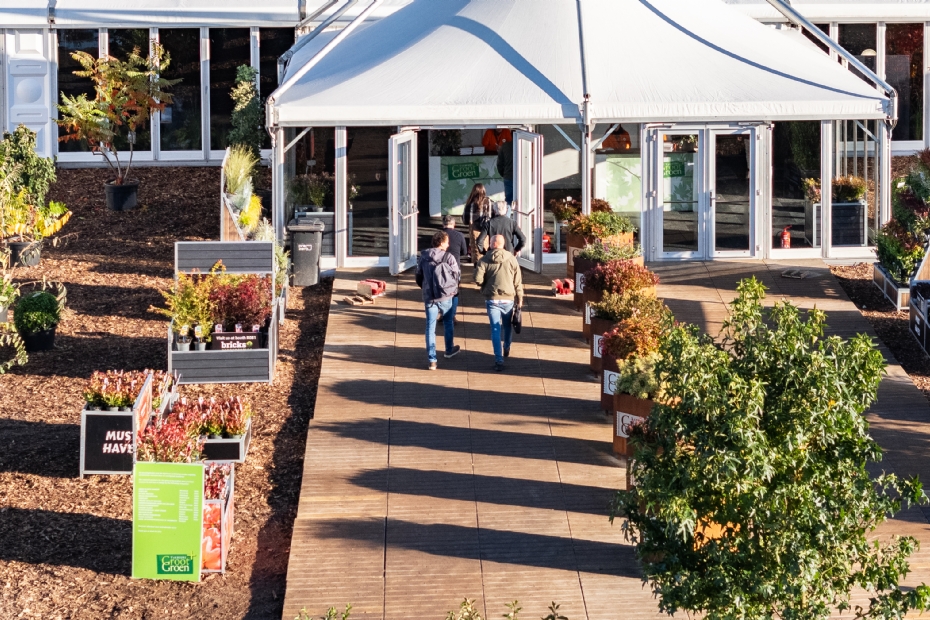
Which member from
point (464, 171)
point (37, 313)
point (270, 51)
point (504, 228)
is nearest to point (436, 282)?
point (504, 228)

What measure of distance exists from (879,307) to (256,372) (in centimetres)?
799

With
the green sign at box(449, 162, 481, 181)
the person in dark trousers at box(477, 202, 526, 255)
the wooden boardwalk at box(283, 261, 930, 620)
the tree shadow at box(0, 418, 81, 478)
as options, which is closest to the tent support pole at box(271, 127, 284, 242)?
the wooden boardwalk at box(283, 261, 930, 620)

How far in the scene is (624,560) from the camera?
1016cm

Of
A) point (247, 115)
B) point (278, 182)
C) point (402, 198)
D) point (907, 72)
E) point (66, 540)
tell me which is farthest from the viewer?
point (907, 72)

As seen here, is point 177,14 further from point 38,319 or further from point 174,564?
point 174,564

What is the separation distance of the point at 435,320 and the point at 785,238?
7.34 m

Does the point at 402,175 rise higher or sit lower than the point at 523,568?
higher

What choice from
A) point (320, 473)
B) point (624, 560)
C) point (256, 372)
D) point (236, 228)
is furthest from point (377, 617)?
point (236, 228)

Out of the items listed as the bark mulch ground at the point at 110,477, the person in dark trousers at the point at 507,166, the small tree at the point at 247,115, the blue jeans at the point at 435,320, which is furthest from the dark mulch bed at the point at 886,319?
the small tree at the point at 247,115

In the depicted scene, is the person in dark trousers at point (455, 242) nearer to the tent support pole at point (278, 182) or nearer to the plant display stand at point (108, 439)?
the tent support pole at point (278, 182)

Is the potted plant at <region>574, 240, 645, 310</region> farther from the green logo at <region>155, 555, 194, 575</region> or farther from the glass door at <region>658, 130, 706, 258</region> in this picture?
the green logo at <region>155, 555, 194, 575</region>

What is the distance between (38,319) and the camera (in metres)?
15.1

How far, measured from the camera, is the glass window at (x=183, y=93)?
24578 mm

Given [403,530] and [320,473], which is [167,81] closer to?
[320,473]
